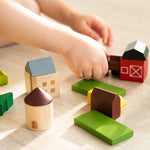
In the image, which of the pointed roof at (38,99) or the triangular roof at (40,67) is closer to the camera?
the pointed roof at (38,99)

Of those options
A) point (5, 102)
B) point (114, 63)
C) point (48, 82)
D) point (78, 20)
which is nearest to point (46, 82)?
point (48, 82)

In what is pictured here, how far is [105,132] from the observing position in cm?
67

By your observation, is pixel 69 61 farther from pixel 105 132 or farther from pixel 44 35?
pixel 105 132

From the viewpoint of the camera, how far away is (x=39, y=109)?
2.22 ft

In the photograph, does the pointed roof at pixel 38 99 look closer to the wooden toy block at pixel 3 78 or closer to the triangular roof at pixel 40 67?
the triangular roof at pixel 40 67

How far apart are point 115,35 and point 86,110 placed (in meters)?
0.60

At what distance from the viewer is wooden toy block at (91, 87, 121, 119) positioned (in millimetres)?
715

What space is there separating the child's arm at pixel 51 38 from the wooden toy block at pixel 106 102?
6.3 inches

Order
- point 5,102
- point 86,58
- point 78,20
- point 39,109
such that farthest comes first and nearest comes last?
1. point 78,20
2. point 86,58
3. point 5,102
4. point 39,109

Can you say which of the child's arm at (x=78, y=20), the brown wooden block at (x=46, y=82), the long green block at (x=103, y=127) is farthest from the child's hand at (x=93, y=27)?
the long green block at (x=103, y=127)

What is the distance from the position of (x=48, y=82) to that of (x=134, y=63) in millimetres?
253

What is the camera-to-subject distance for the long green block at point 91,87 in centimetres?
86

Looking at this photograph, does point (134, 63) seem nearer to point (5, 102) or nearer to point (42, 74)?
point (42, 74)

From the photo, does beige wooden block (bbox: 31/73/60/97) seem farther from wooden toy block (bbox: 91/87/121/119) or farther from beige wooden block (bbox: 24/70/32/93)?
wooden toy block (bbox: 91/87/121/119)
